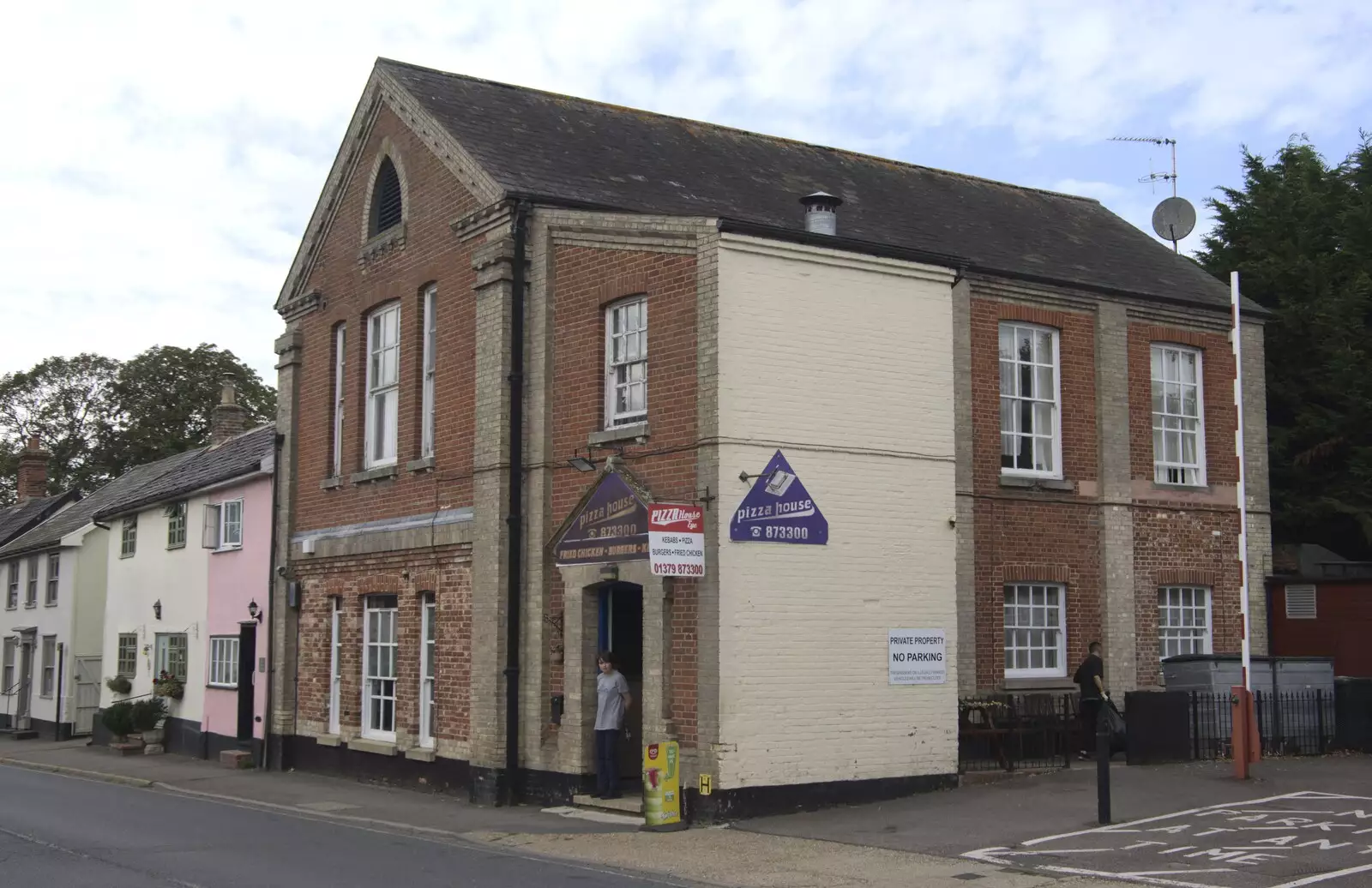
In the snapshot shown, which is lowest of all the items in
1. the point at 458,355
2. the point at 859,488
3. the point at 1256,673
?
the point at 1256,673

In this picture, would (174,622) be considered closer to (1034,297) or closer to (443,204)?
(443,204)

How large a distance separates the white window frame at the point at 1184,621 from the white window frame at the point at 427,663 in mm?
10334

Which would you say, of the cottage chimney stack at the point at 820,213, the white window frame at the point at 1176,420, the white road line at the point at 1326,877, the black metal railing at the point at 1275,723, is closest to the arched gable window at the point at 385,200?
the cottage chimney stack at the point at 820,213

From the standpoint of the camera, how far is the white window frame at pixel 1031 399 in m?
20.1

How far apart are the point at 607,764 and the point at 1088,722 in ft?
21.3

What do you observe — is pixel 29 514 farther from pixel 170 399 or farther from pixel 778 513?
pixel 778 513

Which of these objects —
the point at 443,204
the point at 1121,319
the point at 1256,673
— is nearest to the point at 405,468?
the point at 443,204

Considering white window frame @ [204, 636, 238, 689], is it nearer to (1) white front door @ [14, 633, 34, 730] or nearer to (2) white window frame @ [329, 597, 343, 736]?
(2) white window frame @ [329, 597, 343, 736]

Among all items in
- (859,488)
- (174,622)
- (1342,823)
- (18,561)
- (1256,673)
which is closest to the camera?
(1342,823)

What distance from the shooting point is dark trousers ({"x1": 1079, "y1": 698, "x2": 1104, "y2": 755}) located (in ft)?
61.1

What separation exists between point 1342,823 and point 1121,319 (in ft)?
30.6

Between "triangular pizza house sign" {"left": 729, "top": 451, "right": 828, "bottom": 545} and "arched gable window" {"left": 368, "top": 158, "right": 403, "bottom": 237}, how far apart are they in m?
8.66

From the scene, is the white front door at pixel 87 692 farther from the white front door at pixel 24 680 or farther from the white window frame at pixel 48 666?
the white front door at pixel 24 680

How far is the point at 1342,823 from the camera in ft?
44.2
